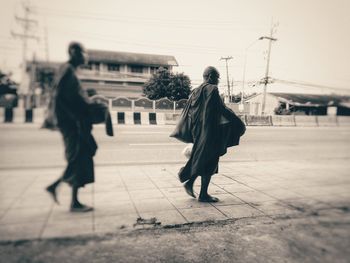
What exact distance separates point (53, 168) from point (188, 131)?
3172mm

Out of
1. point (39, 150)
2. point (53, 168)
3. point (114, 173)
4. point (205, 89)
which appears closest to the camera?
point (205, 89)

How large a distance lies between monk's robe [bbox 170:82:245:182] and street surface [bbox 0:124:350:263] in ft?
1.69

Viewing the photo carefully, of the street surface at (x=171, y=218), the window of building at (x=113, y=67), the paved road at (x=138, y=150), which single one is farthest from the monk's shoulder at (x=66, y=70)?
the paved road at (x=138, y=150)

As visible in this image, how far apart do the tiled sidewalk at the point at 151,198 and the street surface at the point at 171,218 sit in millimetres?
12

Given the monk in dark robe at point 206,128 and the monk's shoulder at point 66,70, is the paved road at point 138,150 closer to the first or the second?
the monk in dark robe at point 206,128

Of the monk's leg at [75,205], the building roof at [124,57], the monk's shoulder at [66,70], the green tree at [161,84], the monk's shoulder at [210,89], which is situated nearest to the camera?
the monk's shoulder at [66,70]

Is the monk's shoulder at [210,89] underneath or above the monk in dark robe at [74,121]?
above

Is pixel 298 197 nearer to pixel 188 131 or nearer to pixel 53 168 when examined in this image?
pixel 188 131

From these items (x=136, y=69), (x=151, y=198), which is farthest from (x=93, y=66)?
(x=151, y=198)

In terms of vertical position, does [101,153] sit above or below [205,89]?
below

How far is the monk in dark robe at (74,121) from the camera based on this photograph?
8.06ft

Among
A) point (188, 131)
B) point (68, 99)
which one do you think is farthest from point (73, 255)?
point (188, 131)

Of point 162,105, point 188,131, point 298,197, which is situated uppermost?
point 162,105

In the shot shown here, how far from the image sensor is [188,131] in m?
3.96
